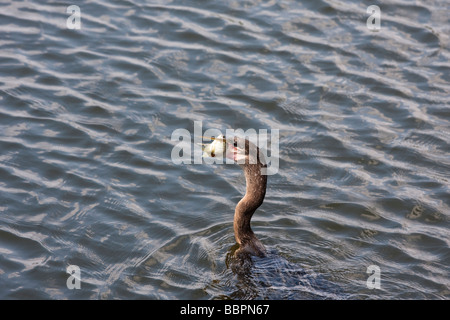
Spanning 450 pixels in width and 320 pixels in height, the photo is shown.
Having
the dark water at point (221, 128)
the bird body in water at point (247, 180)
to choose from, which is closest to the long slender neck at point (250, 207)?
the bird body in water at point (247, 180)

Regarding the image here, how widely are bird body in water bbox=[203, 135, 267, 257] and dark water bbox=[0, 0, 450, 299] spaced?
254mm

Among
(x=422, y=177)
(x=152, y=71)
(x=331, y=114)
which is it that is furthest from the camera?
(x=152, y=71)

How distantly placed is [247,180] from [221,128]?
2.12m

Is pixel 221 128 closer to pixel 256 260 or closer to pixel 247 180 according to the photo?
pixel 247 180

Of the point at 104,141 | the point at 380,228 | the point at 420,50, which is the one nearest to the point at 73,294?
the point at 104,141

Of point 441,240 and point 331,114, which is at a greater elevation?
point 331,114

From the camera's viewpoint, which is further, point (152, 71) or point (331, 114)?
point (152, 71)

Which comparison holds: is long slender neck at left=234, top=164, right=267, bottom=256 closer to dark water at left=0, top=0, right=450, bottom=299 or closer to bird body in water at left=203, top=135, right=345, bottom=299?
bird body in water at left=203, top=135, right=345, bottom=299

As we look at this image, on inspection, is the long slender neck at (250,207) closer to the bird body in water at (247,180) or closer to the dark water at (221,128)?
the bird body in water at (247,180)

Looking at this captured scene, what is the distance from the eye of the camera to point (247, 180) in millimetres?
6688

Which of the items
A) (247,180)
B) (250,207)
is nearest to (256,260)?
(250,207)

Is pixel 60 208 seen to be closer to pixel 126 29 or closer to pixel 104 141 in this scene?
pixel 104 141

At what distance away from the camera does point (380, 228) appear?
7.33 meters
